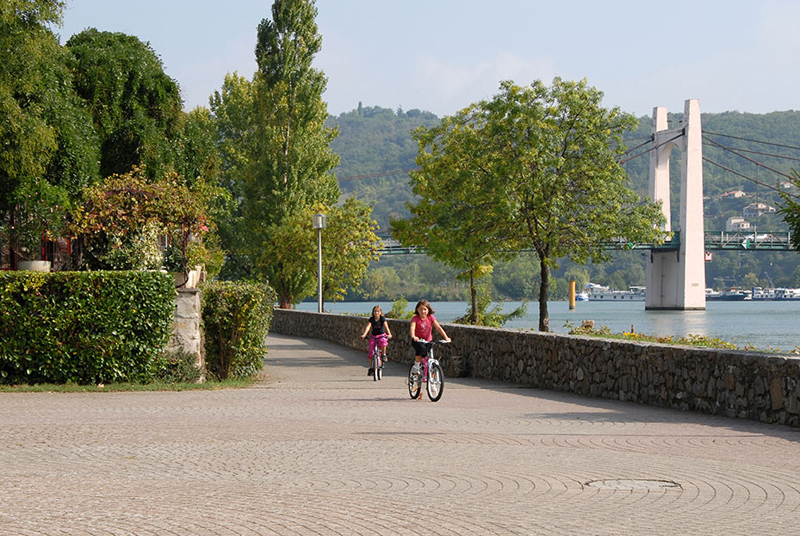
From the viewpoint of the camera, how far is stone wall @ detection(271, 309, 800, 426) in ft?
40.0

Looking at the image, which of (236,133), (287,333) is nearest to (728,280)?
(236,133)

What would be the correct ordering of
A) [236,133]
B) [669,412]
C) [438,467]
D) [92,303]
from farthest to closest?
[236,133], [92,303], [669,412], [438,467]

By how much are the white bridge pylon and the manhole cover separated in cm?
5632

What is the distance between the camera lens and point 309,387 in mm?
18141

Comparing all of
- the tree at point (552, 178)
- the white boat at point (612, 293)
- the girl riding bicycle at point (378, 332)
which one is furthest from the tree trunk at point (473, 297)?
the white boat at point (612, 293)

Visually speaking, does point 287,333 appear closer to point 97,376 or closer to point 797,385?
point 97,376

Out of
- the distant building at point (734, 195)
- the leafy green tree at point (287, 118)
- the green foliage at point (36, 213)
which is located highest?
the distant building at point (734, 195)

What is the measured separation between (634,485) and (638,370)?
25.1 feet

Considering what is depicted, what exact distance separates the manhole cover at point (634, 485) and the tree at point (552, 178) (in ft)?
78.4

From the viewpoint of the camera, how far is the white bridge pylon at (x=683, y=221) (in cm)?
6362

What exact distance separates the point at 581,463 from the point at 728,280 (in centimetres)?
11798

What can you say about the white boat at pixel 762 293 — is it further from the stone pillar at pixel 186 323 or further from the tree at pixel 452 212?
the stone pillar at pixel 186 323

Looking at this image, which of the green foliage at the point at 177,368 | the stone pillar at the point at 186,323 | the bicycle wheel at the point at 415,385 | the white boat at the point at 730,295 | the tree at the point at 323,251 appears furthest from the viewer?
the white boat at the point at 730,295

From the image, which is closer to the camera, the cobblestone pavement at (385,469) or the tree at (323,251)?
the cobblestone pavement at (385,469)
